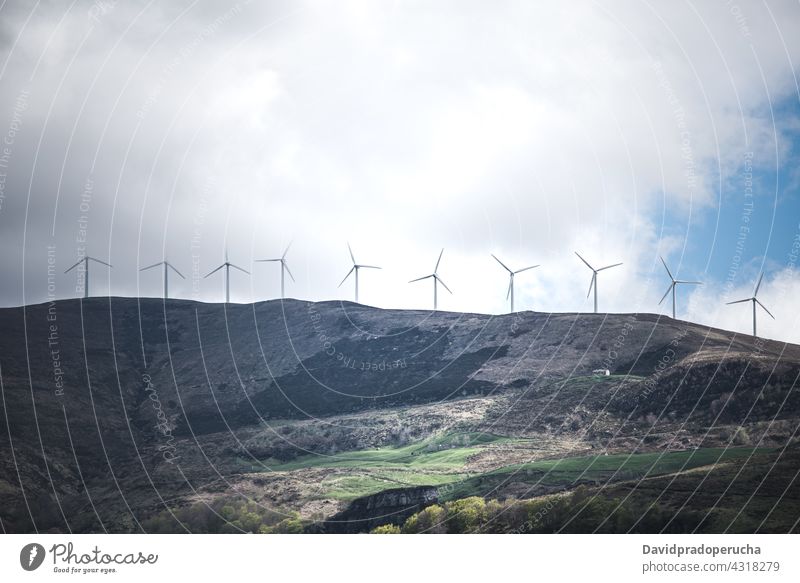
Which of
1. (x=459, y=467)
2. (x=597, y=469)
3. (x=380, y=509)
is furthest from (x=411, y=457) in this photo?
(x=597, y=469)

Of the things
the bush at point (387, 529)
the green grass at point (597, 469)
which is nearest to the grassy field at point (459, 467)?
the green grass at point (597, 469)

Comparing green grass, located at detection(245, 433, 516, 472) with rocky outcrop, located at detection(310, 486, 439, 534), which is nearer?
rocky outcrop, located at detection(310, 486, 439, 534)

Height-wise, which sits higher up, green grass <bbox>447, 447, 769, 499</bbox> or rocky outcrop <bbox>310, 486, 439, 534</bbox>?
green grass <bbox>447, 447, 769, 499</bbox>

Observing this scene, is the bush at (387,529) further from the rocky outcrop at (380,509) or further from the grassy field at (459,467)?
the grassy field at (459,467)

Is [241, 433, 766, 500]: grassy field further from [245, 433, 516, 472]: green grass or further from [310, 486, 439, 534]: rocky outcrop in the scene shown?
[310, 486, 439, 534]: rocky outcrop

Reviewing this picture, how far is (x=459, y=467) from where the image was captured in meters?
151

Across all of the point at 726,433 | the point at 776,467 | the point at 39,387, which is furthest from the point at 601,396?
the point at 39,387

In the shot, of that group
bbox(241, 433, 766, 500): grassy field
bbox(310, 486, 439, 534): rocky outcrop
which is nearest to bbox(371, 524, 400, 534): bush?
bbox(310, 486, 439, 534): rocky outcrop

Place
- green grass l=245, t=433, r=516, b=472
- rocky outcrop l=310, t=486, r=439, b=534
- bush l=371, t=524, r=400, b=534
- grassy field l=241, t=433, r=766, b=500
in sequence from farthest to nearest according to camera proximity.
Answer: green grass l=245, t=433, r=516, b=472, grassy field l=241, t=433, r=766, b=500, rocky outcrop l=310, t=486, r=439, b=534, bush l=371, t=524, r=400, b=534

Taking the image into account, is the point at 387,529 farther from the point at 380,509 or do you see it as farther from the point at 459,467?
the point at 459,467

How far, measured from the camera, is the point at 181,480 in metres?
154

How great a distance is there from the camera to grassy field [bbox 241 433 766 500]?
125 m

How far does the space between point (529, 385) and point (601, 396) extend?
21268 millimetres

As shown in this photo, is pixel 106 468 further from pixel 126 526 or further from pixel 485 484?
pixel 485 484
